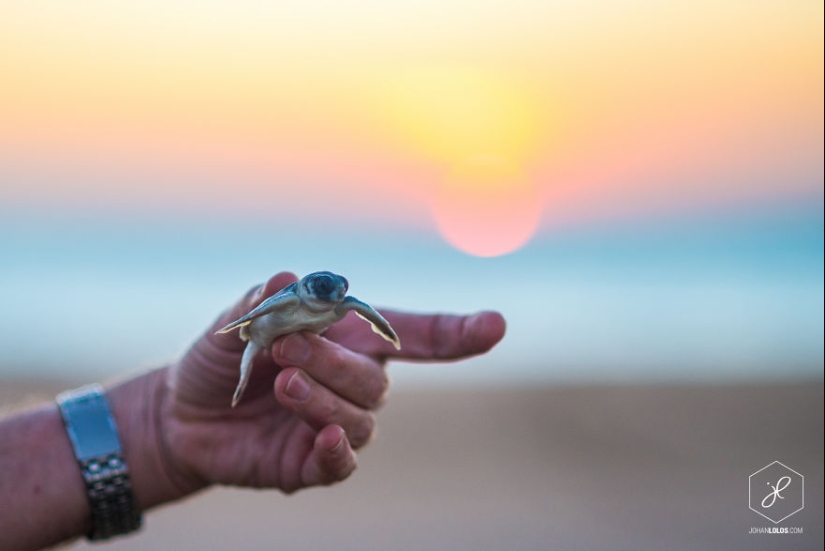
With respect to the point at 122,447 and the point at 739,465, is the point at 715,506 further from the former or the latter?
the point at 122,447

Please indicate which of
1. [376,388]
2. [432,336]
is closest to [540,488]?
[432,336]

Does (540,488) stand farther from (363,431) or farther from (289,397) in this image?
(289,397)

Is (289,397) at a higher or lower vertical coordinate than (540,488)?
lower

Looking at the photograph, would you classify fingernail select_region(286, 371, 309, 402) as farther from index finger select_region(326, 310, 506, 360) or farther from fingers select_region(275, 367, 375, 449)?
index finger select_region(326, 310, 506, 360)

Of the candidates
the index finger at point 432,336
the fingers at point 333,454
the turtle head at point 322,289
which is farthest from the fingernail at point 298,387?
the index finger at point 432,336

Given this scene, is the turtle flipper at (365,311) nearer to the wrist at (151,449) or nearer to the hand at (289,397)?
the hand at (289,397)
